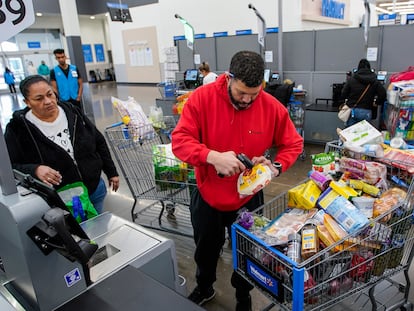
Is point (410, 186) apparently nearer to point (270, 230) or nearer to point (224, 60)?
point (270, 230)

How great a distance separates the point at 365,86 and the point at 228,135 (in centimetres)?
397

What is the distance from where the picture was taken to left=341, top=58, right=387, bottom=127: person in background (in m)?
4.88

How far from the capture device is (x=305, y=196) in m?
1.71

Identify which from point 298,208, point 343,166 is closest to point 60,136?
point 298,208

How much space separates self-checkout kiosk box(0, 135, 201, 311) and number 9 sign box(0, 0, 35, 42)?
1.06 ft

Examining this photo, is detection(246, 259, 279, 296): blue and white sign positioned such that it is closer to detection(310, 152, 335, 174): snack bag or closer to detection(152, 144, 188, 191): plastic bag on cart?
detection(310, 152, 335, 174): snack bag

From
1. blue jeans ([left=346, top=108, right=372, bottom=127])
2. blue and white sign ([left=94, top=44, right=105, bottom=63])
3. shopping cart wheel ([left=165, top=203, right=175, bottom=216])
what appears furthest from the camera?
blue and white sign ([left=94, top=44, right=105, bottom=63])

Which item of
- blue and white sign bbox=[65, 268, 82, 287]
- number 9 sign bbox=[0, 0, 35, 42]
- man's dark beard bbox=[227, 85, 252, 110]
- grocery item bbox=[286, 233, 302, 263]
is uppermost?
number 9 sign bbox=[0, 0, 35, 42]

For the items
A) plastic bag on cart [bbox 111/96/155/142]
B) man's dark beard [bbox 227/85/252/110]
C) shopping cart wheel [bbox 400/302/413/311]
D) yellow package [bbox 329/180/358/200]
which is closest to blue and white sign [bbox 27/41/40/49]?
plastic bag on cart [bbox 111/96/155/142]

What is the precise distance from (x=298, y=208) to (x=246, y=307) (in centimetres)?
79

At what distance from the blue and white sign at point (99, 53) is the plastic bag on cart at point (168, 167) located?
787 inches

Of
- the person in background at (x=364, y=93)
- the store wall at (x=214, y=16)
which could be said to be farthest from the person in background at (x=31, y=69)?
the person in background at (x=364, y=93)

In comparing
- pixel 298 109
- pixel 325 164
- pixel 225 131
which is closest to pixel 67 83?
pixel 298 109

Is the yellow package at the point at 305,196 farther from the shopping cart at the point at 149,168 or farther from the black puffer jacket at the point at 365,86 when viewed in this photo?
the black puffer jacket at the point at 365,86
